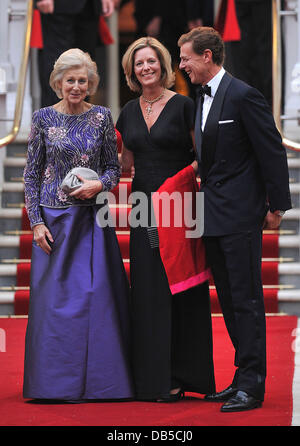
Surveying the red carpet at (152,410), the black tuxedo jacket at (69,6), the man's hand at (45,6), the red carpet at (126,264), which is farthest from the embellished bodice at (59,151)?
the black tuxedo jacket at (69,6)

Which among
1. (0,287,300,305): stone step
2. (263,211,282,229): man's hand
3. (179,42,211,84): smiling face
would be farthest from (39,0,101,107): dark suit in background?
(263,211,282,229): man's hand

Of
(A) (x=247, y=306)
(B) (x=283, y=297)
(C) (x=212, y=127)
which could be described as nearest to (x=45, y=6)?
(B) (x=283, y=297)

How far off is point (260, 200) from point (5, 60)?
4.80 metres

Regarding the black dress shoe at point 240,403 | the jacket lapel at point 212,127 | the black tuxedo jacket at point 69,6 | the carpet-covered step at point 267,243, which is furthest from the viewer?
the black tuxedo jacket at point 69,6

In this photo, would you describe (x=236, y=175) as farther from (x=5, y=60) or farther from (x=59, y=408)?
(x=5, y=60)

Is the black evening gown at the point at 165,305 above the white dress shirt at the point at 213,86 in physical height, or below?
below

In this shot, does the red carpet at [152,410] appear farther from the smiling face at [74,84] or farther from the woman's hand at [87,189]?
the smiling face at [74,84]

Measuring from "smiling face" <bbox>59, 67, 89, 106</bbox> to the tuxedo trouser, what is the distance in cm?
89

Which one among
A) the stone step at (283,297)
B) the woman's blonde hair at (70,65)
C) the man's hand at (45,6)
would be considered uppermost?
the man's hand at (45,6)

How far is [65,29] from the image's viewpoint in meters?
8.05

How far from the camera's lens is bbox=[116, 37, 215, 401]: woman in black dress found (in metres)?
4.22

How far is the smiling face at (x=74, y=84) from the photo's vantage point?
418 cm

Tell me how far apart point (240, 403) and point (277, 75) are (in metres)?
4.02

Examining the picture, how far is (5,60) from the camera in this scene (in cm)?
827
